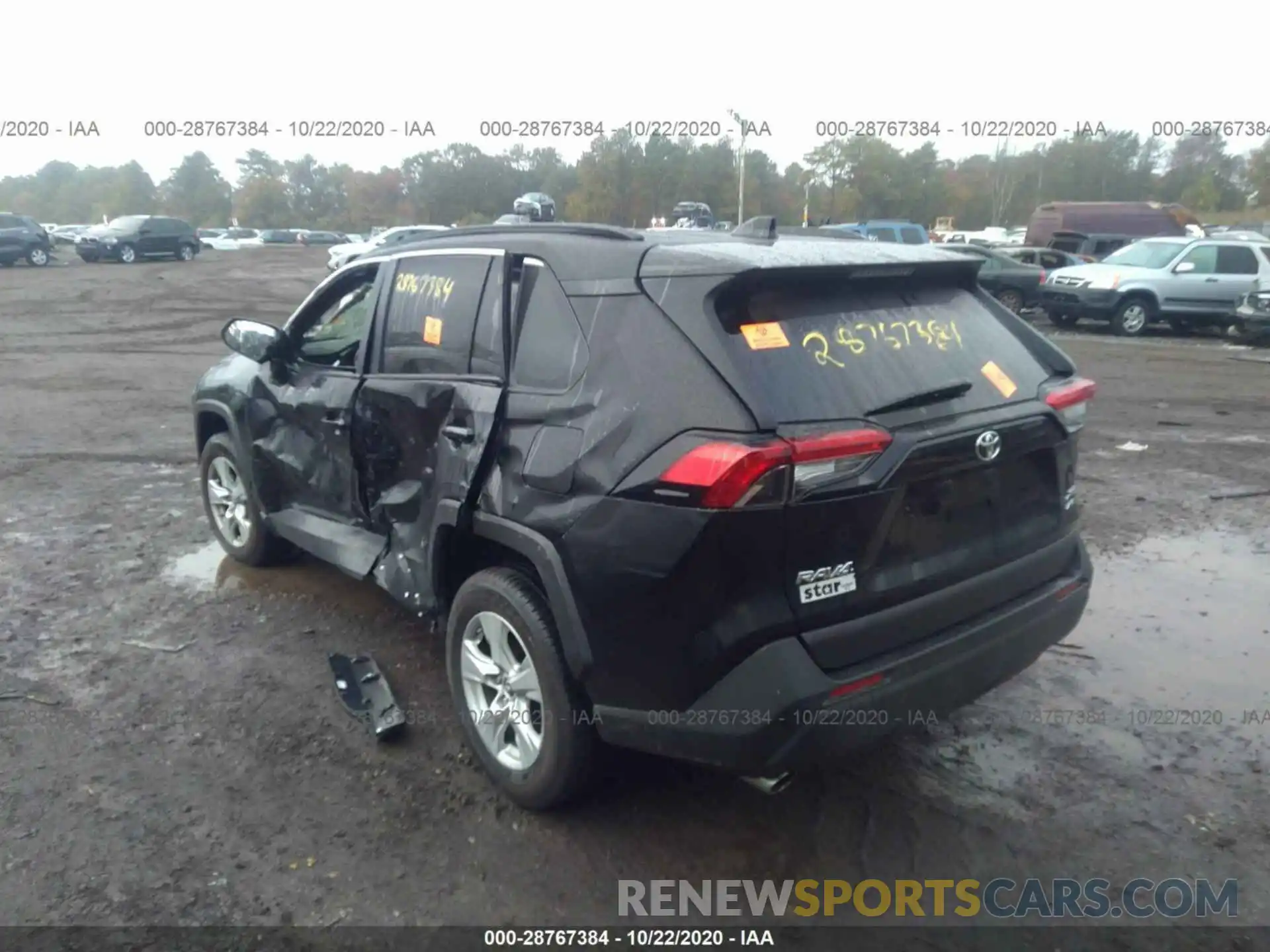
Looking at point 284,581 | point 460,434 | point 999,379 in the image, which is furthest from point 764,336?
point 284,581

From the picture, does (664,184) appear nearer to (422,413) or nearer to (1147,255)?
(1147,255)

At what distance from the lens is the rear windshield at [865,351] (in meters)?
2.77

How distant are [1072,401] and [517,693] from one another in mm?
2119

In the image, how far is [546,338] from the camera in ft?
10.7

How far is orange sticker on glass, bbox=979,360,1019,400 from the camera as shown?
3211 mm

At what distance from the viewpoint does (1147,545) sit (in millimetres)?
6078

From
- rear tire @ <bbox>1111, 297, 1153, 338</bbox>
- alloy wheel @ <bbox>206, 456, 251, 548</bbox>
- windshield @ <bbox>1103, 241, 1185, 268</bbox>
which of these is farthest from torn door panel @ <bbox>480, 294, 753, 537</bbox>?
windshield @ <bbox>1103, 241, 1185, 268</bbox>

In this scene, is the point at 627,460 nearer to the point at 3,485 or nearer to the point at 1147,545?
the point at 1147,545

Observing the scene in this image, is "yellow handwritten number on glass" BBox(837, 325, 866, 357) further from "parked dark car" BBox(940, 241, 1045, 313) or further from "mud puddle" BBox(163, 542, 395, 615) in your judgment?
"parked dark car" BBox(940, 241, 1045, 313)

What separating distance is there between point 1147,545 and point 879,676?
4.10m

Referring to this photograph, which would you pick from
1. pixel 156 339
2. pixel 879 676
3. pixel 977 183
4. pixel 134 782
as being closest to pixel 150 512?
pixel 134 782

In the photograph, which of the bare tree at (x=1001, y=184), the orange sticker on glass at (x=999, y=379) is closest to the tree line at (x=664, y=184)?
the bare tree at (x=1001, y=184)

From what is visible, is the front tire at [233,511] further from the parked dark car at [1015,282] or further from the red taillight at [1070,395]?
the parked dark car at [1015,282]

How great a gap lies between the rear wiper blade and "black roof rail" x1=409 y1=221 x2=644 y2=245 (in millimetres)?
1000
